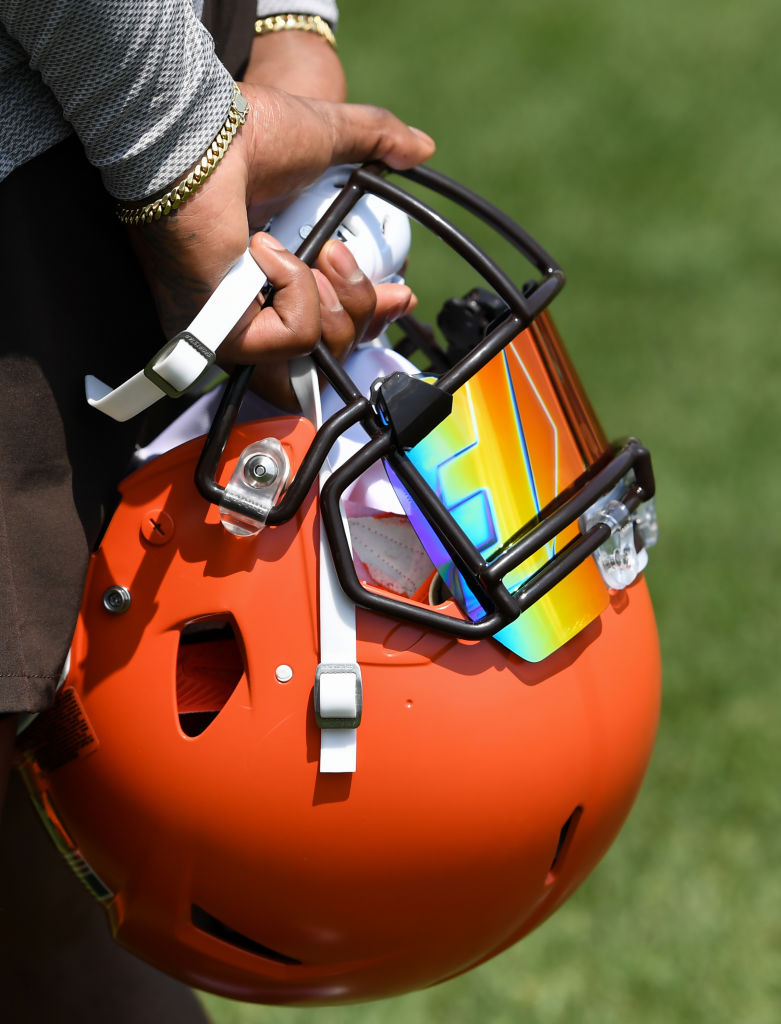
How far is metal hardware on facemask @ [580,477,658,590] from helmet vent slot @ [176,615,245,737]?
39 centimetres

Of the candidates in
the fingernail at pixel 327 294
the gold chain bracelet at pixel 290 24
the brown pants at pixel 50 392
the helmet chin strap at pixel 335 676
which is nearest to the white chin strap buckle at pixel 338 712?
the helmet chin strap at pixel 335 676

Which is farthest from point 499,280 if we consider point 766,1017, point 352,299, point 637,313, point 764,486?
point 637,313

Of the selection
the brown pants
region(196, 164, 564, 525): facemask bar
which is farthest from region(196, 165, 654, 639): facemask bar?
the brown pants

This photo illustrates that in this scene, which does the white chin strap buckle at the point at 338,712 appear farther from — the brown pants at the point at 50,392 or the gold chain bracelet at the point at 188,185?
the gold chain bracelet at the point at 188,185

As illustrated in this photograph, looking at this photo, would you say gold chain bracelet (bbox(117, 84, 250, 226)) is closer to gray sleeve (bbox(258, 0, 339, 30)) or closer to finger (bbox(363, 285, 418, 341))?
finger (bbox(363, 285, 418, 341))

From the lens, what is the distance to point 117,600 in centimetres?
123

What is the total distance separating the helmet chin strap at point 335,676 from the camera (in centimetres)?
115

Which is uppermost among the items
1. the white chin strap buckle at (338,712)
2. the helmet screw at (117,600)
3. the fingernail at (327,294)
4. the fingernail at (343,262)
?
the fingernail at (343,262)

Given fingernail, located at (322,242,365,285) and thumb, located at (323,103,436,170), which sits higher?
thumb, located at (323,103,436,170)

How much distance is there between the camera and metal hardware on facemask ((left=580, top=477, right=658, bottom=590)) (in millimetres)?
1299

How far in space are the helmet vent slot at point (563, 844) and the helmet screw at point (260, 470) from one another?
482mm

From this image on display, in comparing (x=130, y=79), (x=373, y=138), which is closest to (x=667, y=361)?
(x=373, y=138)

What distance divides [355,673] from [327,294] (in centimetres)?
37

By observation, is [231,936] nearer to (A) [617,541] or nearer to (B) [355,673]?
(B) [355,673]
